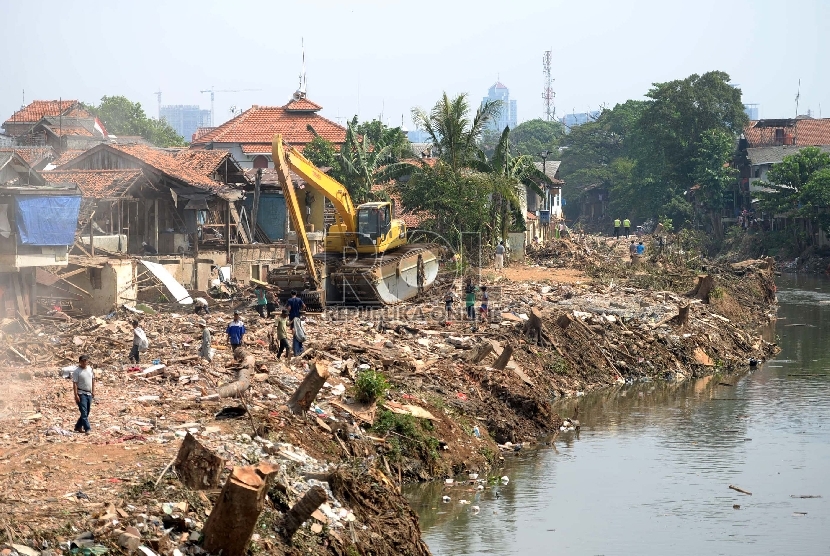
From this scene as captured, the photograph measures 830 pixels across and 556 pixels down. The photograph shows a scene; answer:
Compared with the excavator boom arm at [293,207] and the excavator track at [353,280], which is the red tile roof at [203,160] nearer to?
the excavator track at [353,280]

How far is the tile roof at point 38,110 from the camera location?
209 feet

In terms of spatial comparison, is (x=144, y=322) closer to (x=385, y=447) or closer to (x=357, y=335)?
(x=357, y=335)

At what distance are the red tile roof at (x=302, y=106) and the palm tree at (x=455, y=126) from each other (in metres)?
19.9

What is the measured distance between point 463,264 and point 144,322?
1471 cm

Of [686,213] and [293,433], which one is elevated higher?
[686,213]

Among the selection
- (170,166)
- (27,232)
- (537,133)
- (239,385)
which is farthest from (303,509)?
(537,133)

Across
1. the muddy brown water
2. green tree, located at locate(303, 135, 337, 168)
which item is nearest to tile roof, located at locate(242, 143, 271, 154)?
green tree, located at locate(303, 135, 337, 168)

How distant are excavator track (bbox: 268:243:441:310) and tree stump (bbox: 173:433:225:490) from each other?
1496 centimetres

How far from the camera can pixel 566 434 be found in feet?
69.1

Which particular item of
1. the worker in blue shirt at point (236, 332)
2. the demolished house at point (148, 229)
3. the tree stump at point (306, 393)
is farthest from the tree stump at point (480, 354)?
the demolished house at point (148, 229)

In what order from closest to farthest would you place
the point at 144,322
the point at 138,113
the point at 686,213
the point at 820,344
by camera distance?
1. the point at 144,322
2. the point at 820,344
3. the point at 686,213
4. the point at 138,113

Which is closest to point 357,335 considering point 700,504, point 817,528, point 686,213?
point 700,504

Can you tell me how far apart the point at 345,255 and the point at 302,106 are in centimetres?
3062

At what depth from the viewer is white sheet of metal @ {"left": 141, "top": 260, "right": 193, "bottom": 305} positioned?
3027 centimetres
